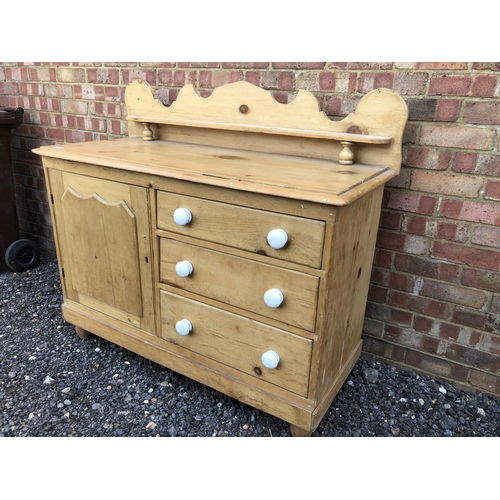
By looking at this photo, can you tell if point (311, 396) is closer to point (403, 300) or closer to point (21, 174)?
point (403, 300)

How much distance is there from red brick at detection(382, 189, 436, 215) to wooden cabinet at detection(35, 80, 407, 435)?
18 cm

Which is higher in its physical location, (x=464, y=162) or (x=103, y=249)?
(x=464, y=162)

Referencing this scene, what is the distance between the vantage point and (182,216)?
160cm

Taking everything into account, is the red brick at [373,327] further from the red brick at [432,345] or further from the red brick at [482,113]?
the red brick at [482,113]

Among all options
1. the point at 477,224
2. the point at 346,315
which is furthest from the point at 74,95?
the point at 477,224

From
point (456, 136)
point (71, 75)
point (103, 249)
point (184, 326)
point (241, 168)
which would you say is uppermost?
point (71, 75)

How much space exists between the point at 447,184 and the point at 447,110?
0.30 metres

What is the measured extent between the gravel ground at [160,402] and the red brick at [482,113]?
1.20 metres

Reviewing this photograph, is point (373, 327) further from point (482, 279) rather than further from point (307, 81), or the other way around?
point (307, 81)

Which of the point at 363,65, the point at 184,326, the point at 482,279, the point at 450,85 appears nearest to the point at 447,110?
the point at 450,85

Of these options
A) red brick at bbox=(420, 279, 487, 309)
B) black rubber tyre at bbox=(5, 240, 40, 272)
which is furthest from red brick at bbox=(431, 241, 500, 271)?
black rubber tyre at bbox=(5, 240, 40, 272)

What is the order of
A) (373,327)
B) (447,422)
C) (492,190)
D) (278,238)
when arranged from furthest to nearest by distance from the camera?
1. (373,327)
2. (447,422)
3. (492,190)
4. (278,238)

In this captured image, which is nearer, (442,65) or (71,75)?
(442,65)

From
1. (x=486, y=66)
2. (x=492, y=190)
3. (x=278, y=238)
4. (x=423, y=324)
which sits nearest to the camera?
(x=278, y=238)
